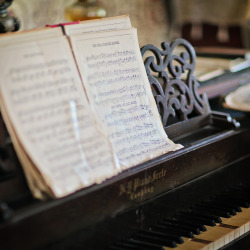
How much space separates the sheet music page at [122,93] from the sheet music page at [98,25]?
29 mm

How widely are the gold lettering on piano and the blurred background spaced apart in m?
2.27

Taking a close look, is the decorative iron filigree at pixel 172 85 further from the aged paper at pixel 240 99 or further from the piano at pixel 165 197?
the aged paper at pixel 240 99

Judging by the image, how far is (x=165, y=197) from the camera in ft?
5.24

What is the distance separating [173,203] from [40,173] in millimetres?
601

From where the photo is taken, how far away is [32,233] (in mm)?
1229

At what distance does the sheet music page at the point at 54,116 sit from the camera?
123 cm

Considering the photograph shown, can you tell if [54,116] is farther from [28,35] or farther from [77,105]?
[28,35]

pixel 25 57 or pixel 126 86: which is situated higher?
pixel 25 57

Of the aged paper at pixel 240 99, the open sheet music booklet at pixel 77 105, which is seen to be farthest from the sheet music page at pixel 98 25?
the aged paper at pixel 240 99

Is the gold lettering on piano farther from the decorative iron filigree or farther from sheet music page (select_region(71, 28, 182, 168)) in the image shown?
the decorative iron filigree

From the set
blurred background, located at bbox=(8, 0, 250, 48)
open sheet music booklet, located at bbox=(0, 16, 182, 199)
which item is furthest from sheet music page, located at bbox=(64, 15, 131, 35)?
blurred background, located at bbox=(8, 0, 250, 48)

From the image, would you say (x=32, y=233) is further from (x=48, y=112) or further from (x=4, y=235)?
(x=48, y=112)

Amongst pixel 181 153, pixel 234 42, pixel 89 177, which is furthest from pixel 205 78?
pixel 234 42

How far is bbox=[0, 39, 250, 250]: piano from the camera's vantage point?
1.26 metres
